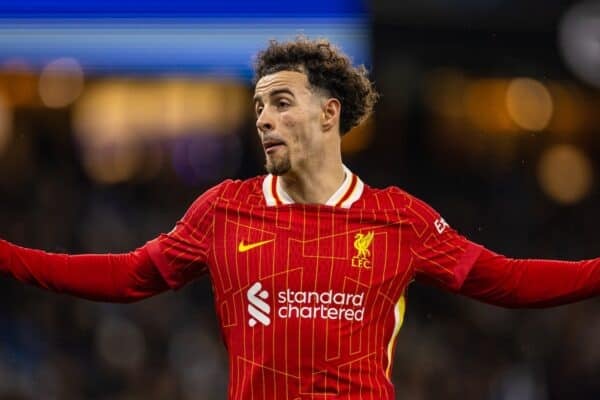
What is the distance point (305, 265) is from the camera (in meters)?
4.92

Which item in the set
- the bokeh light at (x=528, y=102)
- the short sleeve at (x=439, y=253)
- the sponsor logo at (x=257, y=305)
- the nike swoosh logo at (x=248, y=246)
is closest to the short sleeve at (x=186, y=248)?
the nike swoosh logo at (x=248, y=246)

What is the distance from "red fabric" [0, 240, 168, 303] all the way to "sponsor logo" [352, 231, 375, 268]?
711 mm

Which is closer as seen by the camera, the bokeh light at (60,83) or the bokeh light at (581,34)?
the bokeh light at (581,34)

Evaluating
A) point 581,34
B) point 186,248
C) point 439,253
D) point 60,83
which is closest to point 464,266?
point 439,253

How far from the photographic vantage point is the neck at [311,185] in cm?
507

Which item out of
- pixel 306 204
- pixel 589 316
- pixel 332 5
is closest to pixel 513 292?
pixel 306 204

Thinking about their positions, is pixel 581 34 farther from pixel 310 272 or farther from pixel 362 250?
pixel 310 272

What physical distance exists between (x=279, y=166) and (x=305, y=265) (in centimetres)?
36

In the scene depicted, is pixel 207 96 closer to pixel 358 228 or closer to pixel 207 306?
pixel 207 306

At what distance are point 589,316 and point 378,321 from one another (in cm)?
584

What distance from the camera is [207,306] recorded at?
1063 centimetres

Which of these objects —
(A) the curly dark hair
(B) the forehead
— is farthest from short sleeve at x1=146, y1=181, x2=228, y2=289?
(A) the curly dark hair

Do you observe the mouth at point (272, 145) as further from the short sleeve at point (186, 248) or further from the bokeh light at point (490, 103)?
the bokeh light at point (490, 103)

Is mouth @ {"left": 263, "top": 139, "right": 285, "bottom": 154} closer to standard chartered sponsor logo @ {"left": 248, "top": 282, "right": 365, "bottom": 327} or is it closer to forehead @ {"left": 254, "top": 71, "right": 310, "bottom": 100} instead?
forehead @ {"left": 254, "top": 71, "right": 310, "bottom": 100}
